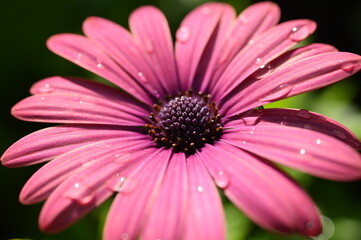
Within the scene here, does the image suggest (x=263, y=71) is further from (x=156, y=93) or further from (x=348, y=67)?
(x=156, y=93)

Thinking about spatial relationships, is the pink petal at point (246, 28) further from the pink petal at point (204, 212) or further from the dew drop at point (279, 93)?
the pink petal at point (204, 212)

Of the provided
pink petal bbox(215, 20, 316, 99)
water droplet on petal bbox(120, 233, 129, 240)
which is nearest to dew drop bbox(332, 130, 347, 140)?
pink petal bbox(215, 20, 316, 99)

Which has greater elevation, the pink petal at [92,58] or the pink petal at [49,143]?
the pink petal at [92,58]

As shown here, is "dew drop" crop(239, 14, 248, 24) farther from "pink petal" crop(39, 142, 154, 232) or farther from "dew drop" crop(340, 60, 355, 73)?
"pink petal" crop(39, 142, 154, 232)

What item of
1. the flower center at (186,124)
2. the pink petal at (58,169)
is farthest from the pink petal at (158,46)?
the pink petal at (58,169)

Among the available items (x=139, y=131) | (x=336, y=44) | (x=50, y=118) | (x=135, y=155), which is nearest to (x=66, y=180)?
(x=135, y=155)

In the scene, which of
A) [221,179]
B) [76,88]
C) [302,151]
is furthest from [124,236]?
[76,88]
